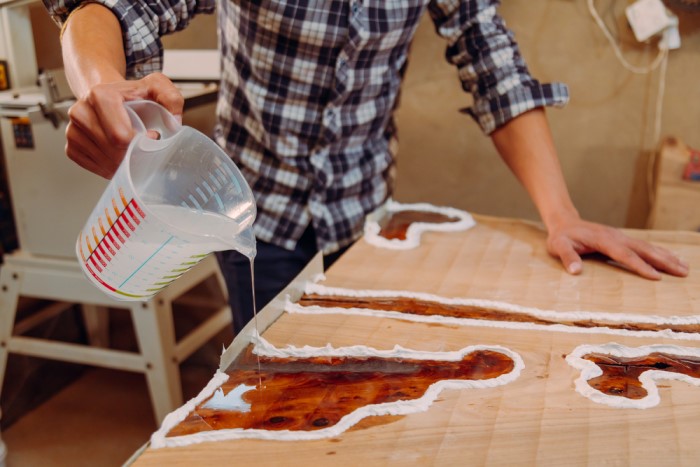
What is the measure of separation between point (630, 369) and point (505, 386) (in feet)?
0.53

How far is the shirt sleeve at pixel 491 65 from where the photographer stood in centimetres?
125

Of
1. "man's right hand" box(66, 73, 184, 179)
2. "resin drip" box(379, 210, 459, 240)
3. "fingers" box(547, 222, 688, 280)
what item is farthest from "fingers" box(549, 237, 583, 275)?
"man's right hand" box(66, 73, 184, 179)

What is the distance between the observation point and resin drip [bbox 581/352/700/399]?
0.78 metres

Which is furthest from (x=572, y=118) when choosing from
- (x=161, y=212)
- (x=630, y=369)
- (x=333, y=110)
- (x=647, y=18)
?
(x=161, y=212)

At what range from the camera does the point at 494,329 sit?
917 mm

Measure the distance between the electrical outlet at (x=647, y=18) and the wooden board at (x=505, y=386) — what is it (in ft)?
2.44

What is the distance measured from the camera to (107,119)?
69cm

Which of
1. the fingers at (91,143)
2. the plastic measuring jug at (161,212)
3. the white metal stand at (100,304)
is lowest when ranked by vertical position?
the white metal stand at (100,304)

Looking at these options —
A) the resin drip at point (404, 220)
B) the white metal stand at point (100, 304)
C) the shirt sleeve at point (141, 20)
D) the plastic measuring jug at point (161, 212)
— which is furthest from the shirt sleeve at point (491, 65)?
the white metal stand at point (100, 304)

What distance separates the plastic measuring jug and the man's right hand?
14 mm

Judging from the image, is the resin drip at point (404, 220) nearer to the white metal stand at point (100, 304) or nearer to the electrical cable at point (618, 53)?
the white metal stand at point (100, 304)

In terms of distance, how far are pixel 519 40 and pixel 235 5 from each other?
3.34ft

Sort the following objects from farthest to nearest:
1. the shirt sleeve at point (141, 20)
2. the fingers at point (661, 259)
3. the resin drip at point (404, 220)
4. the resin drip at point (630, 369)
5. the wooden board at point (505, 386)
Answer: the resin drip at point (404, 220)
the fingers at point (661, 259)
the shirt sleeve at point (141, 20)
the resin drip at point (630, 369)
the wooden board at point (505, 386)

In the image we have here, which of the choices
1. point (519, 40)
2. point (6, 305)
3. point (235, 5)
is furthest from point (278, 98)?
point (6, 305)
